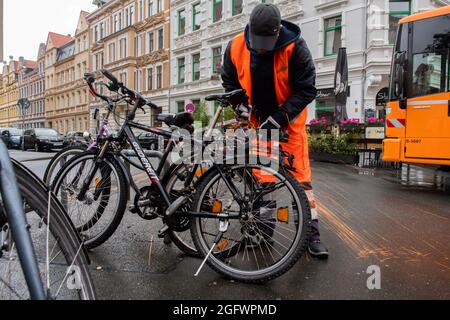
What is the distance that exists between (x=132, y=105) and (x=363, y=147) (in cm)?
1045

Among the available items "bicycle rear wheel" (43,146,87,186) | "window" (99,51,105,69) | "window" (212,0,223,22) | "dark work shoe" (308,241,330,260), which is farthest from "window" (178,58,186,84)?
"dark work shoe" (308,241,330,260)

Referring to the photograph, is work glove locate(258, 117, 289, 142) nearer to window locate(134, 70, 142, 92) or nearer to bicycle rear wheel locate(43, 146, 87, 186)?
bicycle rear wheel locate(43, 146, 87, 186)

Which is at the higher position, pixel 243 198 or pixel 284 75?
pixel 284 75

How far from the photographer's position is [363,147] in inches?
476

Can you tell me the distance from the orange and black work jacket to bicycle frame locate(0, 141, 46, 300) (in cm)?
194

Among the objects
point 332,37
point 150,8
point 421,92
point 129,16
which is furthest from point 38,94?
point 421,92

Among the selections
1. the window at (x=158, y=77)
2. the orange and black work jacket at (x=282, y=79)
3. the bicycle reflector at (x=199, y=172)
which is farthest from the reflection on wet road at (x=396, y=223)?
the window at (x=158, y=77)

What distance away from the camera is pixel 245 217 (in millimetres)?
2521

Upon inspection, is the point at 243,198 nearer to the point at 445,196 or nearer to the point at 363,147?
the point at 445,196

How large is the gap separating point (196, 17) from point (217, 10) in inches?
110

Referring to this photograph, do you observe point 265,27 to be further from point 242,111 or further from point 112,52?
point 112,52

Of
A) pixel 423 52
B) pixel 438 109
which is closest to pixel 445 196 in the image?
pixel 438 109

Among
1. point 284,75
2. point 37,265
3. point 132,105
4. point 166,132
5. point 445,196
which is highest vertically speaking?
point 284,75

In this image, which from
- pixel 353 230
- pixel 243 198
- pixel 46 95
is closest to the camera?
pixel 243 198
